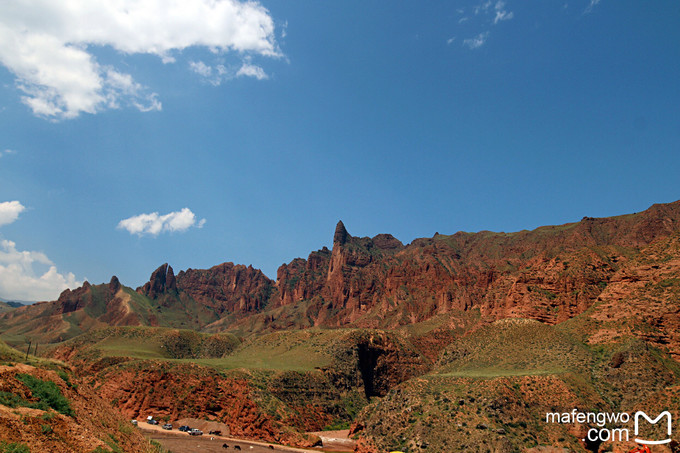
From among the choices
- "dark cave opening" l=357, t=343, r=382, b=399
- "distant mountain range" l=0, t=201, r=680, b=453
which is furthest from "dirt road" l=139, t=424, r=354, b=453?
"dark cave opening" l=357, t=343, r=382, b=399

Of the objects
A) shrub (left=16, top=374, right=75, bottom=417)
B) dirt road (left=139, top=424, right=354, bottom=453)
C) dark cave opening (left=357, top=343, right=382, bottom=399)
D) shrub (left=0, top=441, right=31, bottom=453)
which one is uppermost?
shrub (left=16, top=374, right=75, bottom=417)

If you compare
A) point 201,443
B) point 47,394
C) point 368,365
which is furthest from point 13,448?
point 368,365

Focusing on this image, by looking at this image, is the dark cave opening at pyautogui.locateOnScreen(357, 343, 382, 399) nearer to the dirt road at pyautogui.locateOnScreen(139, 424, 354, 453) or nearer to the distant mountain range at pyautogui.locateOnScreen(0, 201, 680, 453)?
the distant mountain range at pyautogui.locateOnScreen(0, 201, 680, 453)

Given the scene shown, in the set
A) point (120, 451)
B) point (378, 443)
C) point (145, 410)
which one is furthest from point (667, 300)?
point (145, 410)

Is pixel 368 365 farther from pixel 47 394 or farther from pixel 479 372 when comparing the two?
pixel 47 394

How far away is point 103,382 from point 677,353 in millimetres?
93688

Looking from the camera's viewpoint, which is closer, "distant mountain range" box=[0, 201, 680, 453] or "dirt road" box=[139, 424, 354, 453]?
"distant mountain range" box=[0, 201, 680, 453]

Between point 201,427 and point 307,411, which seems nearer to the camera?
point 201,427

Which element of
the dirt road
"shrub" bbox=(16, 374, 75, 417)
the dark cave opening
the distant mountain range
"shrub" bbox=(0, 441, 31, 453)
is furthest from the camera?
the dark cave opening

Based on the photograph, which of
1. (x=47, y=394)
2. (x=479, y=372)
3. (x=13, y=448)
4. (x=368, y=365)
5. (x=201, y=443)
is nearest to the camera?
(x=13, y=448)

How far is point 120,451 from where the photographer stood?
22.0 metres

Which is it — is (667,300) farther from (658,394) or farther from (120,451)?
(120,451)

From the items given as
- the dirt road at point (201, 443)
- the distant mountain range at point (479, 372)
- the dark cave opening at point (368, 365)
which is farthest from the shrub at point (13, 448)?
the dark cave opening at point (368, 365)

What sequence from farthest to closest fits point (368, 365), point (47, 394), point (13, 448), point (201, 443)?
point (368, 365)
point (201, 443)
point (47, 394)
point (13, 448)
